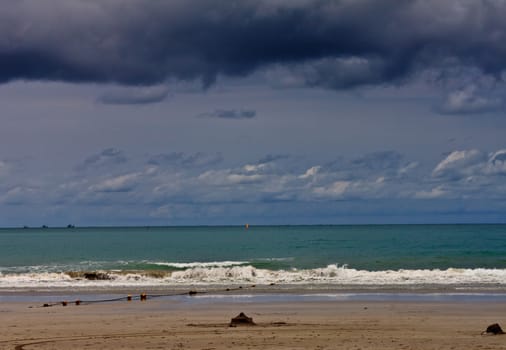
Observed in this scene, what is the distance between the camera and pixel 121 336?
20.2 meters

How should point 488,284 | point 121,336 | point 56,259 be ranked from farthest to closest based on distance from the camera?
point 56,259, point 488,284, point 121,336

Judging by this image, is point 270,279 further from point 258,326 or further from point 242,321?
point 258,326

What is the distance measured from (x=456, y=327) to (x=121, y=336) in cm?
966

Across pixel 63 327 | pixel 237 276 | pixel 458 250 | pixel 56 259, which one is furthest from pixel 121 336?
pixel 458 250

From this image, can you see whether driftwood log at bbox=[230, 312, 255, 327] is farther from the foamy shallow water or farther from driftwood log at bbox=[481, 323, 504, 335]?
the foamy shallow water

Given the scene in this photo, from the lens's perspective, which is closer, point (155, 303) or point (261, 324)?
point (261, 324)

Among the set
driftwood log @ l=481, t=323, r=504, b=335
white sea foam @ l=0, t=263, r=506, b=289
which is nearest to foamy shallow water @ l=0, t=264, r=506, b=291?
white sea foam @ l=0, t=263, r=506, b=289

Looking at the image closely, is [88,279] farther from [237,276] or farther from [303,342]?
[303,342]

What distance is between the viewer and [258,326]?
21297 mm

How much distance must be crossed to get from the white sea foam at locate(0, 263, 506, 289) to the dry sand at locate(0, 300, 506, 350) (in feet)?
33.0

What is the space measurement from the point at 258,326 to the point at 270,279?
21.9 metres

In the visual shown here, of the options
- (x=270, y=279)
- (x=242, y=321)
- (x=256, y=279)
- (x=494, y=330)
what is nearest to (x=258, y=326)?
(x=242, y=321)

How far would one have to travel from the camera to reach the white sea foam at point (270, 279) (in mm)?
38750

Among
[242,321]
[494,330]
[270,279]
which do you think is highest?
[270,279]
